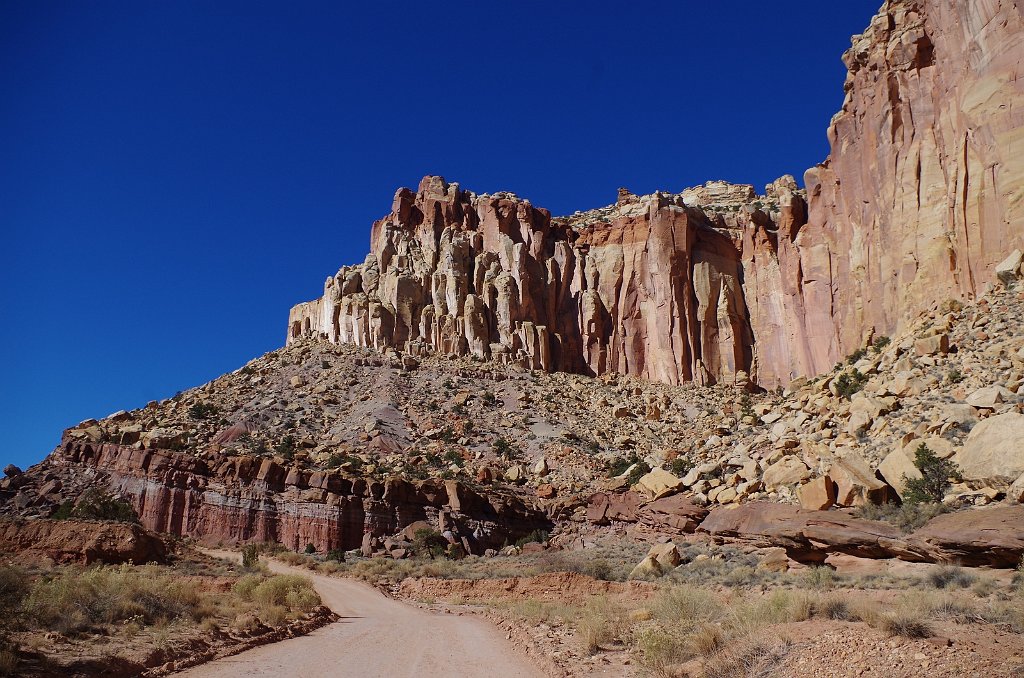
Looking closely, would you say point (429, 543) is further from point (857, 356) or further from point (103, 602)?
point (857, 356)

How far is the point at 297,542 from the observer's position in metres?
36.2

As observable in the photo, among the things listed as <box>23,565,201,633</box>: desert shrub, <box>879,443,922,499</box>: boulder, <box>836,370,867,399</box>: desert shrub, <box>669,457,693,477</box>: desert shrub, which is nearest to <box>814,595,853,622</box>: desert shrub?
<box>879,443,922,499</box>: boulder

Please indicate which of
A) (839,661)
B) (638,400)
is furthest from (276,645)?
(638,400)

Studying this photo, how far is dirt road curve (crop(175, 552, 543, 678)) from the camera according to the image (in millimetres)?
10992

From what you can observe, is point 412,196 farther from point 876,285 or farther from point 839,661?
point 839,661

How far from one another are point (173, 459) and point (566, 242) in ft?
167

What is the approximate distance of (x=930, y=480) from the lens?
18.9 meters

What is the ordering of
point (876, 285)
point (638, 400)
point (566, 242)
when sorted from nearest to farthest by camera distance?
1. point (876, 285)
2. point (638, 400)
3. point (566, 242)

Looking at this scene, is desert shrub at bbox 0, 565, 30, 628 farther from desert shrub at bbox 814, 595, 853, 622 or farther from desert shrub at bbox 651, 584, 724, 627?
desert shrub at bbox 814, 595, 853, 622

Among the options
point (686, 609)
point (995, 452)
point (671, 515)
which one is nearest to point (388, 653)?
point (686, 609)

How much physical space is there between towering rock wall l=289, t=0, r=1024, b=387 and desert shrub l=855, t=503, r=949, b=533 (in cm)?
1833

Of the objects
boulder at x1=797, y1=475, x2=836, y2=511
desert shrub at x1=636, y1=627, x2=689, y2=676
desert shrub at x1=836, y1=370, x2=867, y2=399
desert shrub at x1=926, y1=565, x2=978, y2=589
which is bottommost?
desert shrub at x1=636, y1=627, x2=689, y2=676

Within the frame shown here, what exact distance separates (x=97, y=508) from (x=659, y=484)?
1133 inches

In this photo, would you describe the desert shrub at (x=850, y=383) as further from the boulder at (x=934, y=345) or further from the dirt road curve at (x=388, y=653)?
the dirt road curve at (x=388, y=653)
